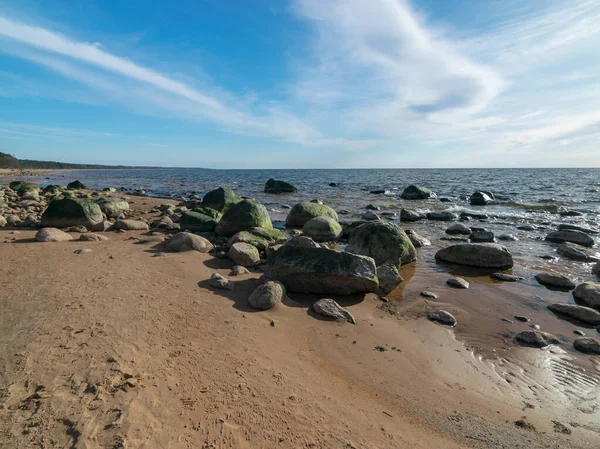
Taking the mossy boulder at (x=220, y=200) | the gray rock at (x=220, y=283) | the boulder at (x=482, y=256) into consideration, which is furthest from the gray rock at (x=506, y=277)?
the mossy boulder at (x=220, y=200)

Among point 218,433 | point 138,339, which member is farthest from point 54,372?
point 218,433

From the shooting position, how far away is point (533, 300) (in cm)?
648

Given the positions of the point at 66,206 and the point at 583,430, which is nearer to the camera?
the point at 583,430

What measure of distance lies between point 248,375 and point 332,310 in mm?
2104

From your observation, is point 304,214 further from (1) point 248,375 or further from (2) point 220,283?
(1) point 248,375

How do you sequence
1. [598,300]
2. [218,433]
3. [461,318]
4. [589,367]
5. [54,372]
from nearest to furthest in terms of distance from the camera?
1. [218,433]
2. [54,372]
3. [589,367]
4. [461,318]
5. [598,300]

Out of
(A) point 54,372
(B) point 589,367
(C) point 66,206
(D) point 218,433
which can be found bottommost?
(B) point 589,367

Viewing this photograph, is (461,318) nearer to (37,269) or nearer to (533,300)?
(533,300)

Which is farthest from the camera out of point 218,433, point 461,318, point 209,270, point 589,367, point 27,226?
point 27,226

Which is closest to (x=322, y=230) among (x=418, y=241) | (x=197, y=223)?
(x=418, y=241)

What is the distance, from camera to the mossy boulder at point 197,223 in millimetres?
11031

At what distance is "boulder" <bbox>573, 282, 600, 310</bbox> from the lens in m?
6.21

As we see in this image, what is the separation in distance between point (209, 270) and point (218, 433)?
175 inches

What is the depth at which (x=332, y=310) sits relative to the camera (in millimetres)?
5320
